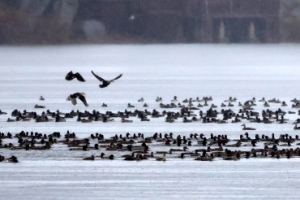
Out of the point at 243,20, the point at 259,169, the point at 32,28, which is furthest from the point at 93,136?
the point at 243,20

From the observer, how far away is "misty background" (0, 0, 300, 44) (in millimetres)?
102688

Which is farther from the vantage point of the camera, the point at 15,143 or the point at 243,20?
the point at 243,20

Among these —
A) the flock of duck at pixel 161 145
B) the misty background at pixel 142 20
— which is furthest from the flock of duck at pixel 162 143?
the misty background at pixel 142 20

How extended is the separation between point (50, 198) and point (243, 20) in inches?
3654

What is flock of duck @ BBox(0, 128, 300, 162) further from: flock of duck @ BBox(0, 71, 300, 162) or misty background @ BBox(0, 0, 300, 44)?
misty background @ BBox(0, 0, 300, 44)

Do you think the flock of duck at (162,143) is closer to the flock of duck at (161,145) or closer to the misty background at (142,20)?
the flock of duck at (161,145)

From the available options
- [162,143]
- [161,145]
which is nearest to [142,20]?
[162,143]

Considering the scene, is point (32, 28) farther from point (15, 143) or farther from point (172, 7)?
point (15, 143)

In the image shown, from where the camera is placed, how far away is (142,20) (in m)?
106

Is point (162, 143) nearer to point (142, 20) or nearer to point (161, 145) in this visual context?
point (161, 145)

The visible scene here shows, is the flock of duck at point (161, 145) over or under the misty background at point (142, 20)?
under

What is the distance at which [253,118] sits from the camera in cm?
2944

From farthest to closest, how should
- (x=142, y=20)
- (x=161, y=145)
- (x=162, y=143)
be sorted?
(x=142, y=20)
(x=162, y=143)
(x=161, y=145)

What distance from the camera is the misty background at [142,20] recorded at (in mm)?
102688
